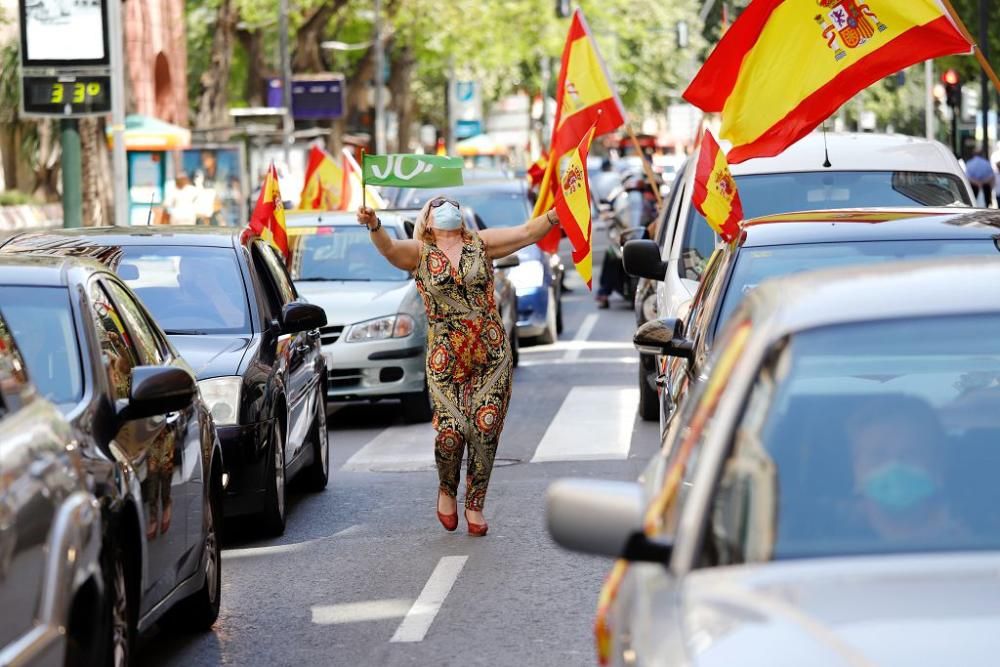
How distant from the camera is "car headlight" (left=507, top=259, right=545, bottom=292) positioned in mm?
20812

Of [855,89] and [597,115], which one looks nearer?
[855,89]

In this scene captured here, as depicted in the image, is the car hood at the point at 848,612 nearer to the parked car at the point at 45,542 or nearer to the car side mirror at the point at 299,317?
the parked car at the point at 45,542

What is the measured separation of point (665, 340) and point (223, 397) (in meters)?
2.44

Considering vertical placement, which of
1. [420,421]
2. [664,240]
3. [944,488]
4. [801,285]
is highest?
[801,285]

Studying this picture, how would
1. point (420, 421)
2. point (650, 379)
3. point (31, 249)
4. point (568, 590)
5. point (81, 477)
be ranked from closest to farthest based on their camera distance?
point (81, 477) → point (568, 590) → point (31, 249) → point (650, 379) → point (420, 421)

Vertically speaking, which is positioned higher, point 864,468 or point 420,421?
point 864,468

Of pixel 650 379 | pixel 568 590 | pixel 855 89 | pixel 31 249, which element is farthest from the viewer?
pixel 650 379

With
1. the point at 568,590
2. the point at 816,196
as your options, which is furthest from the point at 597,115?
the point at 568,590

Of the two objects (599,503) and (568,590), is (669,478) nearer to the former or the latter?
(599,503)

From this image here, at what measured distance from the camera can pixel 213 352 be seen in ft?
32.7

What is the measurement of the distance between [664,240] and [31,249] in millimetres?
4376

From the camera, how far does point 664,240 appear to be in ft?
42.1

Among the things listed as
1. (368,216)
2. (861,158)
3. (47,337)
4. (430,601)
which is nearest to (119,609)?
(47,337)

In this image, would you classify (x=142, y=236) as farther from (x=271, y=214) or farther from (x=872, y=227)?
(x=872, y=227)
